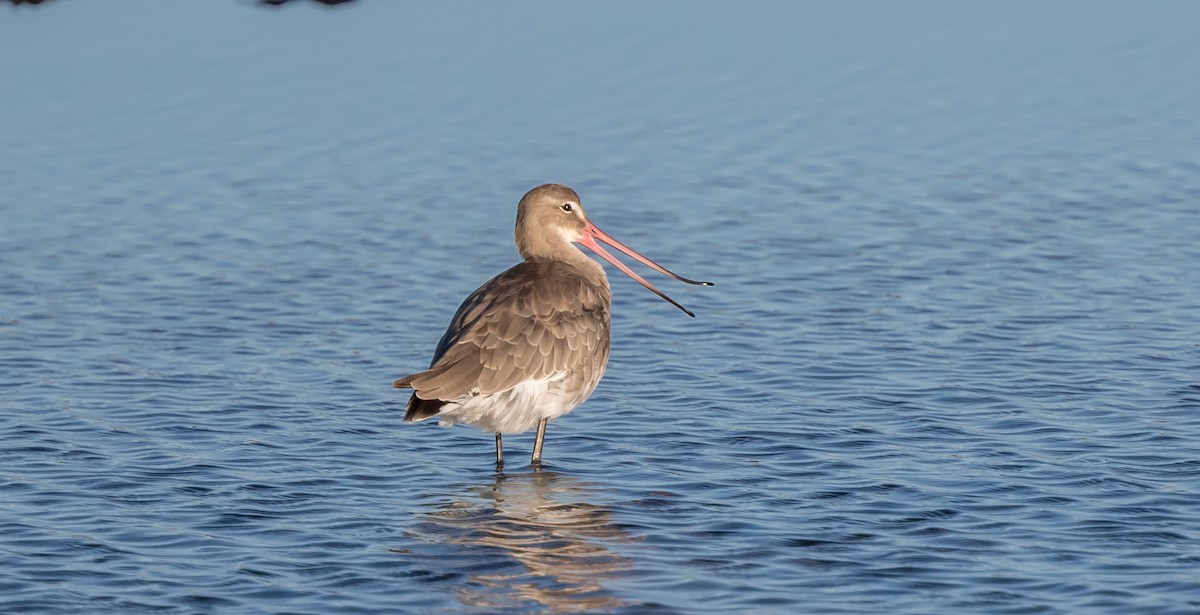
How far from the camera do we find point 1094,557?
9.59 metres

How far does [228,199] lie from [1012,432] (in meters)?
9.92

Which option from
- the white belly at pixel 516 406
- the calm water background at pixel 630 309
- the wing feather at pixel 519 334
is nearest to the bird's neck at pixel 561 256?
the wing feather at pixel 519 334

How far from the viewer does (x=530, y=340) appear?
438 inches

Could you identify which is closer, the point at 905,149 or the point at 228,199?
the point at 228,199

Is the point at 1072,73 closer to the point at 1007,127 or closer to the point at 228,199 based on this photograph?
the point at 1007,127

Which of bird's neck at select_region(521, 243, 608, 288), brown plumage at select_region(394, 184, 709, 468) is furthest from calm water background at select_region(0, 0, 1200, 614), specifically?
bird's neck at select_region(521, 243, 608, 288)

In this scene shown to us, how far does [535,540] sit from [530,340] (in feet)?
4.92

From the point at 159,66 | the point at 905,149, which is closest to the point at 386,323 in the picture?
the point at 905,149

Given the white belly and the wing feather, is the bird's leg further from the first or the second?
the wing feather

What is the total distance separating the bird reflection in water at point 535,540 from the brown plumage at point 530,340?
1.62 ft

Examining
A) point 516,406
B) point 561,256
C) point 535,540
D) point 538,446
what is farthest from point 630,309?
point 535,540

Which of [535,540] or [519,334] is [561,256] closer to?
[519,334]

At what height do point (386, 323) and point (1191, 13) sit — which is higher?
point (1191, 13)

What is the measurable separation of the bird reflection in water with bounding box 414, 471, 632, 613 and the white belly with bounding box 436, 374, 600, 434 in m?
0.38
